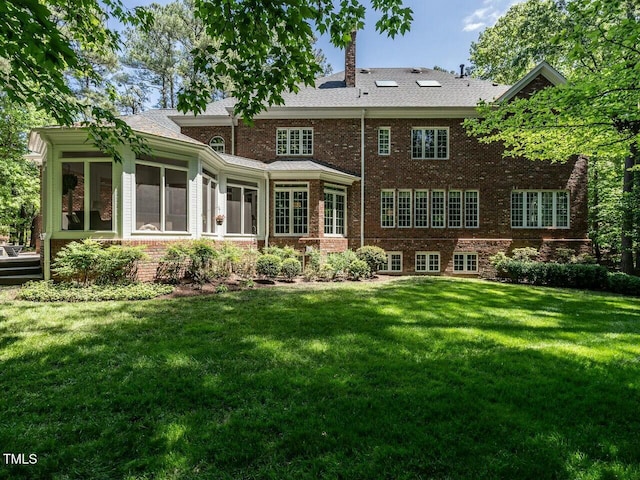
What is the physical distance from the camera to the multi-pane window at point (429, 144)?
14711 millimetres

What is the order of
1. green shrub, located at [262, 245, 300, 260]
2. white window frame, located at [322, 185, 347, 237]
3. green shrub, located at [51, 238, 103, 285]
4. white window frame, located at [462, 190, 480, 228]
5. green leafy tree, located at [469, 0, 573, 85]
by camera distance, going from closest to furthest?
green shrub, located at [51, 238, 103, 285] → green shrub, located at [262, 245, 300, 260] → white window frame, located at [322, 185, 347, 237] → white window frame, located at [462, 190, 480, 228] → green leafy tree, located at [469, 0, 573, 85]

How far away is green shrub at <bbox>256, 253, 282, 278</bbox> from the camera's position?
408 inches

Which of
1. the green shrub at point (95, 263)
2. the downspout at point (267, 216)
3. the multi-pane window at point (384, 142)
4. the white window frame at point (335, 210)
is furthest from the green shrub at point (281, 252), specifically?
the multi-pane window at point (384, 142)

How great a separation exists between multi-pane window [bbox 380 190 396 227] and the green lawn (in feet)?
29.8

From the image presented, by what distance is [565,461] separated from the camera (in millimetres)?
2232

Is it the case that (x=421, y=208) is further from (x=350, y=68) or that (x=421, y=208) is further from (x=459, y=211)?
(x=350, y=68)

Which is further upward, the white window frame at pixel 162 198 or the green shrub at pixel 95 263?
the white window frame at pixel 162 198

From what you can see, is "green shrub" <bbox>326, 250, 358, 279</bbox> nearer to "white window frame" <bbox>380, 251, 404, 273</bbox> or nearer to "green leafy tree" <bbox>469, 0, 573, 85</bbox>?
"white window frame" <bbox>380, 251, 404, 273</bbox>

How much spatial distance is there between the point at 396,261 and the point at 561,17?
53.0ft

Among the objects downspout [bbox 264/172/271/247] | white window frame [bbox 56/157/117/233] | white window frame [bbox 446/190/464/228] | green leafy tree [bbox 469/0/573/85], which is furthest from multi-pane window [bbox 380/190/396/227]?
white window frame [bbox 56/157/117/233]

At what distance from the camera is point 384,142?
48.6 ft

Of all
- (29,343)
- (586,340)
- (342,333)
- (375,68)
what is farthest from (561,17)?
(29,343)

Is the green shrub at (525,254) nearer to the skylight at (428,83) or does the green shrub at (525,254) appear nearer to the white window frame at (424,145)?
the white window frame at (424,145)

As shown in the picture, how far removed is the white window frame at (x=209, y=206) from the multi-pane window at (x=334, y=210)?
14.5 feet
